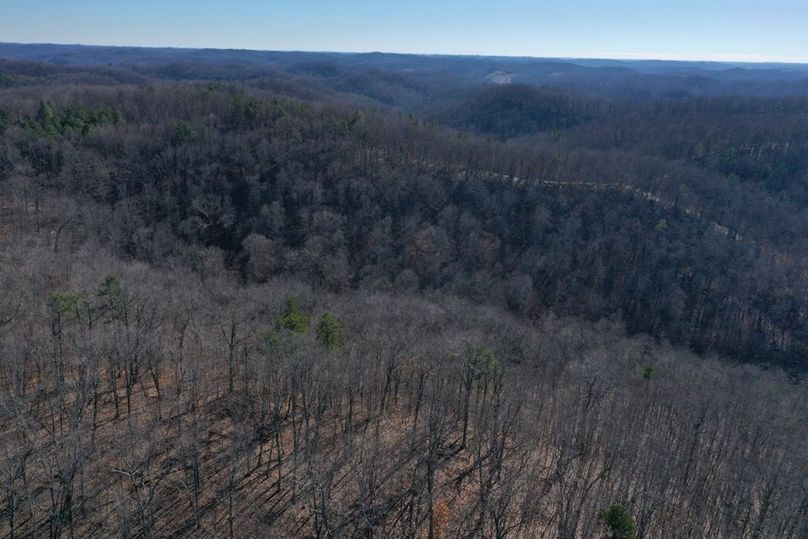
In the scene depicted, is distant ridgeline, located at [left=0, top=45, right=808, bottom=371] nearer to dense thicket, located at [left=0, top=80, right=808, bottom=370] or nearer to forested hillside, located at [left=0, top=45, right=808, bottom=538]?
dense thicket, located at [left=0, top=80, right=808, bottom=370]

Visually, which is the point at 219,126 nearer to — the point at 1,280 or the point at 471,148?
the point at 471,148

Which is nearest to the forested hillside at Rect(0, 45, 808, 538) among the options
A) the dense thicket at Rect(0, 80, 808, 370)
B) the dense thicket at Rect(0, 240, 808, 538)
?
the dense thicket at Rect(0, 240, 808, 538)

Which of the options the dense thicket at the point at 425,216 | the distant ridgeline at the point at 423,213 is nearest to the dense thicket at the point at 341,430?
the dense thicket at the point at 425,216

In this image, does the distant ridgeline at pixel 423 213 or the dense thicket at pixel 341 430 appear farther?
the distant ridgeline at pixel 423 213

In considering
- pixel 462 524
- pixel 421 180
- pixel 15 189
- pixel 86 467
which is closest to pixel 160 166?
pixel 15 189

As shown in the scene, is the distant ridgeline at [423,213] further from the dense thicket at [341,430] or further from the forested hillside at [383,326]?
the dense thicket at [341,430]

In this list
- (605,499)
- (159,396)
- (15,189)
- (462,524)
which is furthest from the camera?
(15,189)

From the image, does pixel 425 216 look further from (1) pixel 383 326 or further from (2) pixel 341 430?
(2) pixel 341 430

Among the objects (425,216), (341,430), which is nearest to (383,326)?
(341,430)
